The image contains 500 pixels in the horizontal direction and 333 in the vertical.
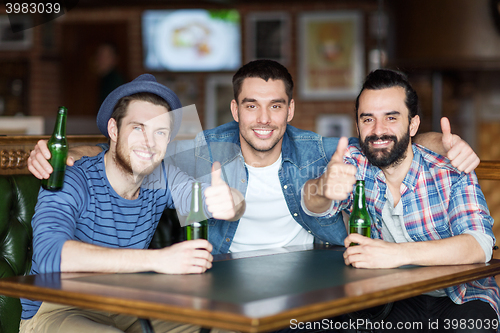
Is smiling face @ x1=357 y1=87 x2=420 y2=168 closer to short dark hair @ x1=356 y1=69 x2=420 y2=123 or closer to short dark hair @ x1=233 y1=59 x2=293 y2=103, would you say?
short dark hair @ x1=356 y1=69 x2=420 y2=123

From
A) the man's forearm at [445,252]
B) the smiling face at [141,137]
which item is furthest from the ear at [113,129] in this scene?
the man's forearm at [445,252]

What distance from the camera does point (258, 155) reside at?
2076 mm

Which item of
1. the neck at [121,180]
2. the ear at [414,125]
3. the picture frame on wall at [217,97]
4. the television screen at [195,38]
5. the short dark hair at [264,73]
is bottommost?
the neck at [121,180]

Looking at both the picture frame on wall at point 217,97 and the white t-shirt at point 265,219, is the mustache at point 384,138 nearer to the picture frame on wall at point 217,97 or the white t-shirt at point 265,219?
the white t-shirt at point 265,219

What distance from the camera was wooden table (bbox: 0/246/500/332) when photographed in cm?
99

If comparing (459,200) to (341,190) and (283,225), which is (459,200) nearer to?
(341,190)

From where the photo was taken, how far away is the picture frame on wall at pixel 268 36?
5.45 metres

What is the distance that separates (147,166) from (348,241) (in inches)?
28.0

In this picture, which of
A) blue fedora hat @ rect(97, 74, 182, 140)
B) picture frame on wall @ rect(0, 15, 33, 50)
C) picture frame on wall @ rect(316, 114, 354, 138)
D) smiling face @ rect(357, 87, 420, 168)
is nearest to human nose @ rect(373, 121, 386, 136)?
smiling face @ rect(357, 87, 420, 168)

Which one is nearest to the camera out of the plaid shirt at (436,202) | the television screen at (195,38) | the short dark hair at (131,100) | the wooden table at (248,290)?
the wooden table at (248,290)

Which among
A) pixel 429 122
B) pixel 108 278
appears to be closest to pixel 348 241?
pixel 108 278

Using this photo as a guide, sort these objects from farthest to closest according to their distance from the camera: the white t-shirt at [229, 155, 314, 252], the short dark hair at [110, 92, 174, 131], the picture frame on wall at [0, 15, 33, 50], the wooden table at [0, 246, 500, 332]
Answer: the picture frame on wall at [0, 15, 33, 50]
the white t-shirt at [229, 155, 314, 252]
the short dark hair at [110, 92, 174, 131]
the wooden table at [0, 246, 500, 332]

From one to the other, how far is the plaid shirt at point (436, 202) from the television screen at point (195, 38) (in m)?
3.75

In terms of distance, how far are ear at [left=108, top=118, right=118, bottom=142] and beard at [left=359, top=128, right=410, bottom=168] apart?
90 centimetres
